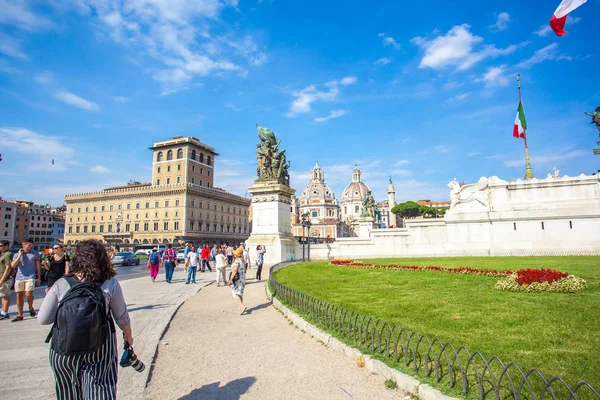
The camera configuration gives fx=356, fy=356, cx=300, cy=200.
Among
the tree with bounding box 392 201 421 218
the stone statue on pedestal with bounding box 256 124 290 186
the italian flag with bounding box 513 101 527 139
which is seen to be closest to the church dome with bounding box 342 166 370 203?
the tree with bounding box 392 201 421 218

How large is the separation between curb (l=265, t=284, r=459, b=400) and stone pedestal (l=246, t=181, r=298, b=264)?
15190 mm

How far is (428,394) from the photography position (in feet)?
13.3

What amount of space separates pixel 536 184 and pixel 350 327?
2410 centimetres

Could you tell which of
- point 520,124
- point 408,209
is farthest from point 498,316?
point 408,209

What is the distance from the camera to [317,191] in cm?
14500

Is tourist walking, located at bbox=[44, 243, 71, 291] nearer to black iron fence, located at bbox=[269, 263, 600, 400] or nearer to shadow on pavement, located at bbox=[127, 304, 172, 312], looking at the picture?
shadow on pavement, located at bbox=[127, 304, 172, 312]

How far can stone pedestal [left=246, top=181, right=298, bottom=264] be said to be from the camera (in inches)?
902

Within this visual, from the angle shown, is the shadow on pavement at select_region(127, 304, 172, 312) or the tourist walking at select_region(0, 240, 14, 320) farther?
the shadow on pavement at select_region(127, 304, 172, 312)

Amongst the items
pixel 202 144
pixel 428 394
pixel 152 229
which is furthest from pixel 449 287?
pixel 202 144

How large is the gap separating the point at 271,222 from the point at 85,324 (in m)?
20.5

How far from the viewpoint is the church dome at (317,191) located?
14100 cm

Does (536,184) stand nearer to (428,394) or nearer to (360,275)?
(360,275)

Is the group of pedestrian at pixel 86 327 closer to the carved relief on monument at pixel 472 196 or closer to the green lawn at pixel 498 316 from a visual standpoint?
the green lawn at pixel 498 316

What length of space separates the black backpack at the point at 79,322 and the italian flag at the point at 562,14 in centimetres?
1154
